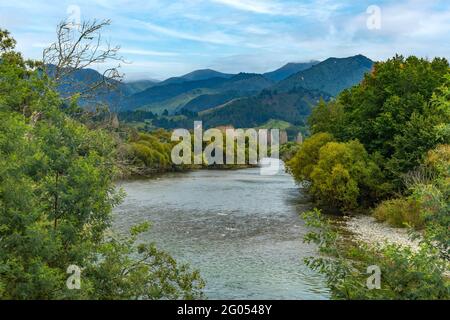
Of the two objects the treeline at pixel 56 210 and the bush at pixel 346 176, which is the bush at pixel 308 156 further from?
the treeline at pixel 56 210

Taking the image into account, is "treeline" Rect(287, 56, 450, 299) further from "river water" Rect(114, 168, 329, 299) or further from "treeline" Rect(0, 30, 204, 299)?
"treeline" Rect(0, 30, 204, 299)

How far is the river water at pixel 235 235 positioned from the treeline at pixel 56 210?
Answer: 13.0 metres

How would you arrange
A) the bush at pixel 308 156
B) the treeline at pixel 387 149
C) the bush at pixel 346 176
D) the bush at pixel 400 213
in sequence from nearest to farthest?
the bush at pixel 400 213
the treeline at pixel 387 149
the bush at pixel 346 176
the bush at pixel 308 156

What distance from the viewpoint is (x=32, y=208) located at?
39.8 ft

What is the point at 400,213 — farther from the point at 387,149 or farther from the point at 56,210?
the point at 56,210

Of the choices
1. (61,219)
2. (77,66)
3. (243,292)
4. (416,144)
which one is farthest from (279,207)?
(61,219)

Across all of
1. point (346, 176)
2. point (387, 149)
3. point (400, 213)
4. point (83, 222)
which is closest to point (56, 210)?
point (83, 222)

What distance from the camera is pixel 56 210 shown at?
1342 cm

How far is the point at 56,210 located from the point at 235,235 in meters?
31.0

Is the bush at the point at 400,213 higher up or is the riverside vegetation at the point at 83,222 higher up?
the riverside vegetation at the point at 83,222

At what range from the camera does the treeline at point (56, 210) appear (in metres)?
11.8

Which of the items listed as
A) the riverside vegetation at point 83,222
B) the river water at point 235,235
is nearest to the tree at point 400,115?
the river water at point 235,235

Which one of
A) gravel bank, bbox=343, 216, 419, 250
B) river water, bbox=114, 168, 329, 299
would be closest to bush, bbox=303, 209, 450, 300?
river water, bbox=114, 168, 329, 299
